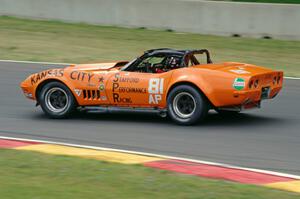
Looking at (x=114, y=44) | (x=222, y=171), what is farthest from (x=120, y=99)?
(x=114, y=44)

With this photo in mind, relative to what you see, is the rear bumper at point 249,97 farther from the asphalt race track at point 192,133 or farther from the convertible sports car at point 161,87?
the asphalt race track at point 192,133

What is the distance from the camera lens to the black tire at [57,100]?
12.2 m

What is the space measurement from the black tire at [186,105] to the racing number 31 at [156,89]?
181 millimetres

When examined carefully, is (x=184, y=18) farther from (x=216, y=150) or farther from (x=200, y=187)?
(x=200, y=187)

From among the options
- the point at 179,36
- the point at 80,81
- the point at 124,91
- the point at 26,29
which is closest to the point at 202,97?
the point at 124,91

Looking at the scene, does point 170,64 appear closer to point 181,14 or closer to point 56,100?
point 56,100

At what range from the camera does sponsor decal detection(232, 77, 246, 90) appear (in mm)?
10789

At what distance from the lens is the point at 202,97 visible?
36.4ft

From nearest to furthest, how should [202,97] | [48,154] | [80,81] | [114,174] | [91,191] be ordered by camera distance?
[91,191]
[114,174]
[48,154]
[202,97]
[80,81]

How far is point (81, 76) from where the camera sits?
12.0 m

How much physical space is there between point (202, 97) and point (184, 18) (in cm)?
1273

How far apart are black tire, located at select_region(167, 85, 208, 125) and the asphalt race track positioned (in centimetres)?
15

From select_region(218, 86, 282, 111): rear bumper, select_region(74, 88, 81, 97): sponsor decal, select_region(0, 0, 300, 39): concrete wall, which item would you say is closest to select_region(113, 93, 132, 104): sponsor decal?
select_region(74, 88, 81, 97): sponsor decal

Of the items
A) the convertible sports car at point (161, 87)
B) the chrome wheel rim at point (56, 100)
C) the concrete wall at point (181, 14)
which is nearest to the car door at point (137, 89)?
the convertible sports car at point (161, 87)
